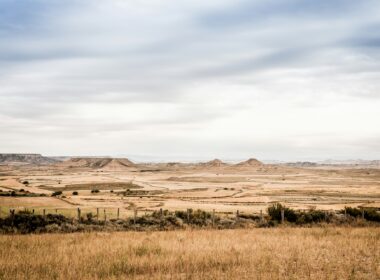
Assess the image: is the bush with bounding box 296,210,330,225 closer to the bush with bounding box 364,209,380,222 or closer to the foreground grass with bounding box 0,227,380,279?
the bush with bounding box 364,209,380,222

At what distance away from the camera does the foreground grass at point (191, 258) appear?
1225 cm

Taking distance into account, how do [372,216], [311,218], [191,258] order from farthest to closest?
[372,216], [311,218], [191,258]

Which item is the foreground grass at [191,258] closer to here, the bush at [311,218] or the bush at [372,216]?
the bush at [311,218]

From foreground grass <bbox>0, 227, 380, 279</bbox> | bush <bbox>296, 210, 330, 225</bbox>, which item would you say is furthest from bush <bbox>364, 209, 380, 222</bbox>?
foreground grass <bbox>0, 227, 380, 279</bbox>

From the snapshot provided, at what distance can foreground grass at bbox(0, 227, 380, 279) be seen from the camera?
12250 millimetres

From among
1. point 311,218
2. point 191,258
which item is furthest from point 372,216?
point 191,258

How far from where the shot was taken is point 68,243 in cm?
1897

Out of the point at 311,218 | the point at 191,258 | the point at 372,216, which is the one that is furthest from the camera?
the point at 372,216

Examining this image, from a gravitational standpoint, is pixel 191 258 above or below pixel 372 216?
above

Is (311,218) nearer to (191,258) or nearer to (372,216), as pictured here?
(372,216)

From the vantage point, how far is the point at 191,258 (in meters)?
14.7

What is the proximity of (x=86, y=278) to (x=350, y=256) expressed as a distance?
9294 millimetres

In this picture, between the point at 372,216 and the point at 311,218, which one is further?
the point at 372,216

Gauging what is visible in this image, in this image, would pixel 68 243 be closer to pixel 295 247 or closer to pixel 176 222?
pixel 295 247
